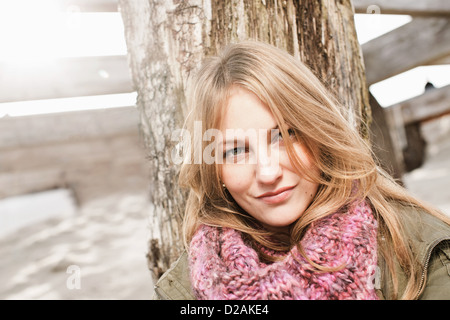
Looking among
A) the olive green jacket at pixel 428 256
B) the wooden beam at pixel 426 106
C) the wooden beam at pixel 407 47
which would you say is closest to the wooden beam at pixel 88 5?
the wooden beam at pixel 407 47

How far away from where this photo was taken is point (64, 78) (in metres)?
2.94

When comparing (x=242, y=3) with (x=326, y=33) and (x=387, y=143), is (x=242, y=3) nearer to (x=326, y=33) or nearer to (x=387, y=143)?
(x=326, y=33)

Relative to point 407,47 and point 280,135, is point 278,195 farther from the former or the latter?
point 407,47

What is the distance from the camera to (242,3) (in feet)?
4.58

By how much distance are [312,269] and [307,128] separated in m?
0.45

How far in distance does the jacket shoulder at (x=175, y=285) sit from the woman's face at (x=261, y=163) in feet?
1.26

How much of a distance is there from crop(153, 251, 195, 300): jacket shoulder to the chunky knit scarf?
0.11 m

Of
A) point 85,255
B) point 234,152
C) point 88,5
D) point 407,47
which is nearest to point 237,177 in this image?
point 234,152

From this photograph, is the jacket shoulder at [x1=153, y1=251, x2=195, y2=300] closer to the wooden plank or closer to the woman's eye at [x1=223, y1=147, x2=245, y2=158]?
the woman's eye at [x1=223, y1=147, x2=245, y2=158]

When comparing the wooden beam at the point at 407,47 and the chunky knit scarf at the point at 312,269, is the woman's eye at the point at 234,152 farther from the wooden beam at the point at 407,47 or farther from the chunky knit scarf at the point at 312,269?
the wooden beam at the point at 407,47

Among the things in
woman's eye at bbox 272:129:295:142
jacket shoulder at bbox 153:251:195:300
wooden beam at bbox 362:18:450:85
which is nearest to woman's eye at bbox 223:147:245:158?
woman's eye at bbox 272:129:295:142

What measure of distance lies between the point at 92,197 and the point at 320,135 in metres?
4.11
